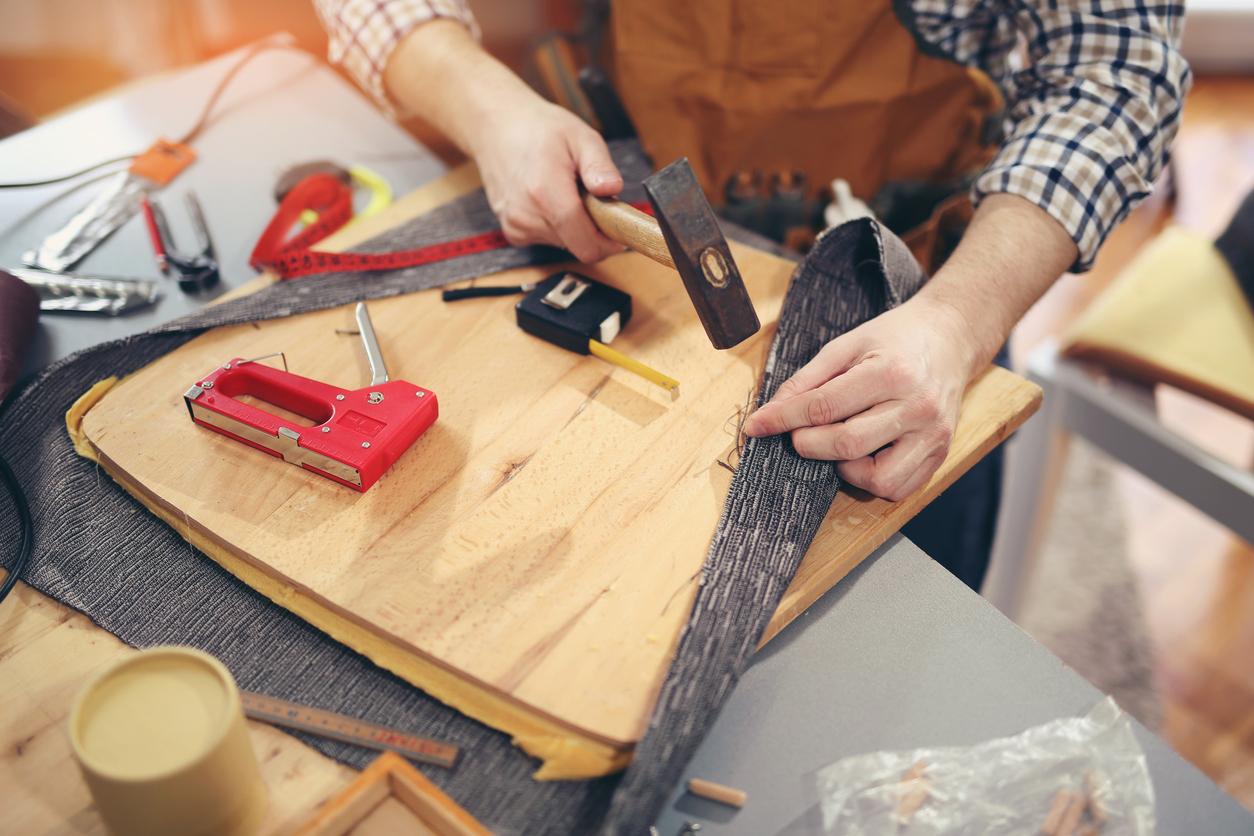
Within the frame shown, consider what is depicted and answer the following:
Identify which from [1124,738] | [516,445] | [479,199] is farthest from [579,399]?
[1124,738]

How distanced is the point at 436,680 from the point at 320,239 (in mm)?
649

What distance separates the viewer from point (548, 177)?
3.42 ft

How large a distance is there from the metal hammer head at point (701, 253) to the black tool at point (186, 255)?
60 cm

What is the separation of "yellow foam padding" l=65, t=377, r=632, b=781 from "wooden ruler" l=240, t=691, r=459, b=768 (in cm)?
4

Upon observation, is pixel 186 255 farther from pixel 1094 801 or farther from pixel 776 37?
pixel 1094 801

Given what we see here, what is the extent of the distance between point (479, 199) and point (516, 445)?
452 millimetres

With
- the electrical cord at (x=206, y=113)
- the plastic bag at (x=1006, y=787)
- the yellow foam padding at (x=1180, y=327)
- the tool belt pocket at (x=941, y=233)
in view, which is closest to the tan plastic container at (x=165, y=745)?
the plastic bag at (x=1006, y=787)

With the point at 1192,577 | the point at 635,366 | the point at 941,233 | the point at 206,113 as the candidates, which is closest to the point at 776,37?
the point at 941,233

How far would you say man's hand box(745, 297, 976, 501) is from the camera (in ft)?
2.80

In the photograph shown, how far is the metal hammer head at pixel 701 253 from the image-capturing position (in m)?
0.80

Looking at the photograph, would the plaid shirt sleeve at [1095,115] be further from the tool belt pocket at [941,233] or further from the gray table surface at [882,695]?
the gray table surface at [882,695]

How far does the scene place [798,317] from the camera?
98 cm

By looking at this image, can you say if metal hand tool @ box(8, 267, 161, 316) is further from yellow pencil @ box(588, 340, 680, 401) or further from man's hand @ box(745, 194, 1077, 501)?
man's hand @ box(745, 194, 1077, 501)

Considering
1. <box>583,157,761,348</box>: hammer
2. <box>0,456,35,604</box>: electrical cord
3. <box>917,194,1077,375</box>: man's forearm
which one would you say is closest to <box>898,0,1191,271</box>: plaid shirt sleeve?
<box>917,194,1077,375</box>: man's forearm
